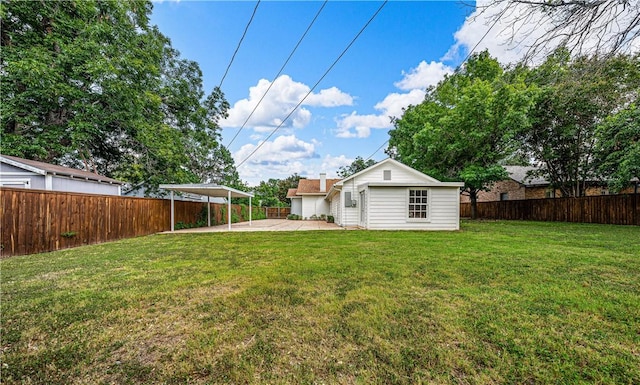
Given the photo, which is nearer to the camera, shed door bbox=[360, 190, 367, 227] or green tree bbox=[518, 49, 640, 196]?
shed door bbox=[360, 190, 367, 227]

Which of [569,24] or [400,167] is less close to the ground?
[569,24]

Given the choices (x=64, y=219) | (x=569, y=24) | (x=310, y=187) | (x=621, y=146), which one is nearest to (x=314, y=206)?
(x=310, y=187)

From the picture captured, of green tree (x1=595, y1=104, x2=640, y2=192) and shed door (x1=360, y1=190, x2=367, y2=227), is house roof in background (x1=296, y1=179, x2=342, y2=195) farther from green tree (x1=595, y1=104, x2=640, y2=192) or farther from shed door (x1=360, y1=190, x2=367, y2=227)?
green tree (x1=595, y1=104, x2=640, y2=192)

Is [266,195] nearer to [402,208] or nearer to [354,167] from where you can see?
[354,167]

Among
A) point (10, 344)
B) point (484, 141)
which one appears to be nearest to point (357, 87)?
point (484, 141)

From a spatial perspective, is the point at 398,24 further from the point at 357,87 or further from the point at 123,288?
the point at 123,288

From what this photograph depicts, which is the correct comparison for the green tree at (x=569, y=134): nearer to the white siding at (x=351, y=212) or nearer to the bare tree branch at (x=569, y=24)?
the white siding at (x=351, y=212)

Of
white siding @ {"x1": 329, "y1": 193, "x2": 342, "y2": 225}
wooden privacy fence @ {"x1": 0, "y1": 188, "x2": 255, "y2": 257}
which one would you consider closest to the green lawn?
wooden privacy fence @ {"x1": 0, "y1": 188, "x2": 255, "y2": 257}

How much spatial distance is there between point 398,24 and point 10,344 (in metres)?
11.3

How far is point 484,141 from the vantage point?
49.8 feet

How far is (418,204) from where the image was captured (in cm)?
1216

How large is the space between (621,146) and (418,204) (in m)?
10.2

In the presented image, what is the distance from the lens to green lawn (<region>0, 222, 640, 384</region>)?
6.17ft

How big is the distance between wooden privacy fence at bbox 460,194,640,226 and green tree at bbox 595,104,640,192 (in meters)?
1.16
